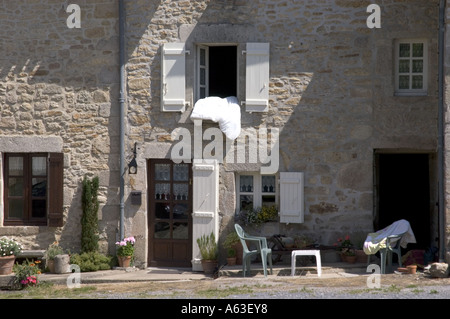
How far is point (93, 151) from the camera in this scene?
1320 cm

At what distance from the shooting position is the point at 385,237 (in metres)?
11.9

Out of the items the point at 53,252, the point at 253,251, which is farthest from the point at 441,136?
the point at 53,252

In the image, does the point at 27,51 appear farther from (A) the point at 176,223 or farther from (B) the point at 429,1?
(B) the point at 429,1

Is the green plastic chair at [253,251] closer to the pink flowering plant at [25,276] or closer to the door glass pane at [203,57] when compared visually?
the door glass pane at [203,57]

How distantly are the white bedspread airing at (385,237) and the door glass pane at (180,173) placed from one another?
3026 millimetres

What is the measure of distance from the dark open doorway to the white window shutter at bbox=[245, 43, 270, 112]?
102 inches

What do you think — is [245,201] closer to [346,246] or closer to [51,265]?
[346,246]

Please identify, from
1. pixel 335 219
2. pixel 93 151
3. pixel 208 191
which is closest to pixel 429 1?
pixel 335 219

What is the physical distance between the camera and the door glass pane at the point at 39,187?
529 inches

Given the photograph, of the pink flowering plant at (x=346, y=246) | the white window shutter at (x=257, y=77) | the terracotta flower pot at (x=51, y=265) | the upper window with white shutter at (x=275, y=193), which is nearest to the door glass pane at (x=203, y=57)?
the white window shutter at (x=257, y=77)

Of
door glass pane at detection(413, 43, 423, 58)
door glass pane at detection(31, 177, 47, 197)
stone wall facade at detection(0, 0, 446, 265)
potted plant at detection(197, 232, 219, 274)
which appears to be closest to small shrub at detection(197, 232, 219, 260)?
potted plant at detection(197, 232, 219, 274)

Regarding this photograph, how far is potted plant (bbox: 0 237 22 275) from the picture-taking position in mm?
12594

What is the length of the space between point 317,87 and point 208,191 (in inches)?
90.9

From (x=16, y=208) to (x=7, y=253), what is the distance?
1002 mm
